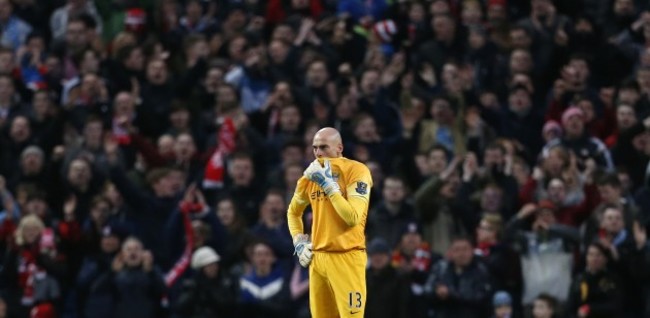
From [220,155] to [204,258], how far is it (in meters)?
2.19

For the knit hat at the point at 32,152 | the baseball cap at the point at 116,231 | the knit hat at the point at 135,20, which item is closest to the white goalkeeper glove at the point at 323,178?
the baseball cap at the point at 116,231

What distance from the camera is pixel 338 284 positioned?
16.4 m

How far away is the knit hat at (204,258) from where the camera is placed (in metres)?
22.3

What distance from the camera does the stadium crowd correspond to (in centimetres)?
2223

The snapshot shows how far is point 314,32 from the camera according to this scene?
27281mm

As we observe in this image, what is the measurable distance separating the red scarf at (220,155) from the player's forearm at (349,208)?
7723mm

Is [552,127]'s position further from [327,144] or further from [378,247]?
[327,144]

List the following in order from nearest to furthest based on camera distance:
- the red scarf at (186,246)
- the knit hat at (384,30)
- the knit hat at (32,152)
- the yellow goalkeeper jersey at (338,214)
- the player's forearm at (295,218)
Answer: the yellow goalkeeper jersey at (338,214) < the player's forearm at (295,218) < the red scarf at (186,246) < the knit hat at (32,152) < the knit hat at (384,30)

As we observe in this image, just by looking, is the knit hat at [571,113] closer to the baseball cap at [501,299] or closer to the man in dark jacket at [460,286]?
the man in dark jacket at [460,286]

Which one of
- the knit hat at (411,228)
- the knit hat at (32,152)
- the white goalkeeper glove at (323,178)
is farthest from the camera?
the knit hat at (32,152)

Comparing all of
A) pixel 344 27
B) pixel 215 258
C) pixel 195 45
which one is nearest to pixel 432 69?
pixel 344 27

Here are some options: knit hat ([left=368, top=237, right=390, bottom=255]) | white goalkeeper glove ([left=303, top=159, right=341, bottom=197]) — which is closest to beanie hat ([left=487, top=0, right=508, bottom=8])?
knit hat ([left=368, top=237, right=390, bottom=255])

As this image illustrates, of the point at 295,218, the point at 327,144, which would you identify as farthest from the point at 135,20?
the point at 327,144

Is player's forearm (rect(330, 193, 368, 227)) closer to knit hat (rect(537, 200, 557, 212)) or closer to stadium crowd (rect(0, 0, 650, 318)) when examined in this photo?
stadium crowd (rect(0, 0, 650, 318))
